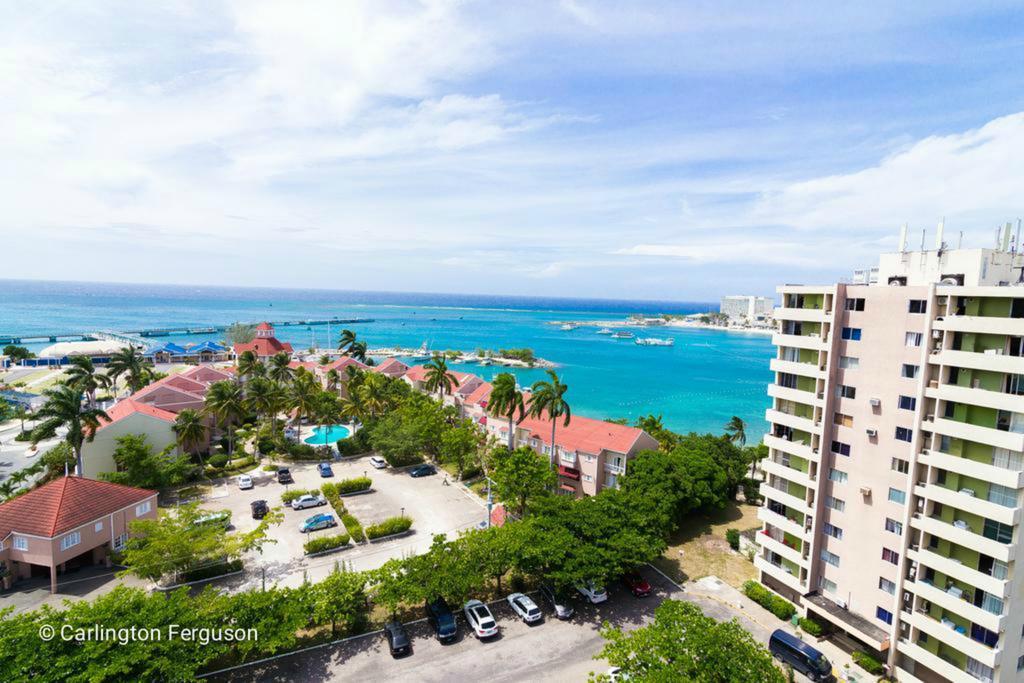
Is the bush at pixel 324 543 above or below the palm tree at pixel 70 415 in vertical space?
below

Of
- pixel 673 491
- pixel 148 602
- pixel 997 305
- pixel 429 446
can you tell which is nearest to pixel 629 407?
pixel 429 446

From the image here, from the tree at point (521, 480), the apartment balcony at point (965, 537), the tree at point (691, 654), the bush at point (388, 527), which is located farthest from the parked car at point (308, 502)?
the apartment balcony at point (965, 537)

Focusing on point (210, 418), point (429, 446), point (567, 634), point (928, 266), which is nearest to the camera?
point (928, 266)

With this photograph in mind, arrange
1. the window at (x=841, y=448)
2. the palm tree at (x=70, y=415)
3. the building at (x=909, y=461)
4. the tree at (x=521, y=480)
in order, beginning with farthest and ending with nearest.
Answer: the tree at (x=521, y=480), the palm tree at (x=70, y=415), the window at (x=841, y=448), the building at (x=909, y=461)

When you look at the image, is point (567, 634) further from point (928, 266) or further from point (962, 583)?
point (928, 266)

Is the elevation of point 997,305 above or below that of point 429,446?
above

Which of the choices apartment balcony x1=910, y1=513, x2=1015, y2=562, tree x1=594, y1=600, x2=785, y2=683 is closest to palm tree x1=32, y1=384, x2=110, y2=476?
tree x1=594, y1=600, x2=785, y2=683

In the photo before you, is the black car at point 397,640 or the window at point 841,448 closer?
the black car at point 397,640

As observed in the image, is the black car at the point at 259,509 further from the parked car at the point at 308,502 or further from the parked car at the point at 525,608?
the parked car at the point at 525,608
